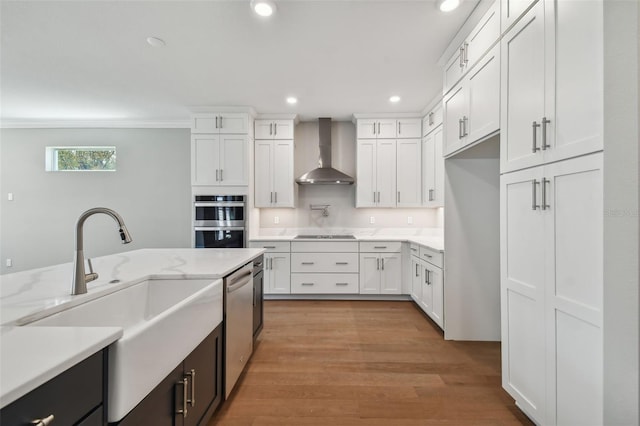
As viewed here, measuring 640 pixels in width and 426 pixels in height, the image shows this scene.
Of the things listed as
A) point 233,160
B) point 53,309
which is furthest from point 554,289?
point 233,160

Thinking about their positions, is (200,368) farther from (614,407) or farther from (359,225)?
(359,225)

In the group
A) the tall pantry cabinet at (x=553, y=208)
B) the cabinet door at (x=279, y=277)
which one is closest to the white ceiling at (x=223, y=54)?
the tall pantry cabinet at (x=553, y=208)

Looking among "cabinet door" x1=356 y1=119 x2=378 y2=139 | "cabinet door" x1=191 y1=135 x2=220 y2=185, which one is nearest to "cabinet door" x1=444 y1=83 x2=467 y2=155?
"cabinet door" x1=356 y1=119 x2=378 y2=139

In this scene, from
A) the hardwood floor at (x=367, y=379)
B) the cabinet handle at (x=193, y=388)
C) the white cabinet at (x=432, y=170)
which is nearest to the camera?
the cabinet handle at (x=193, y=388)

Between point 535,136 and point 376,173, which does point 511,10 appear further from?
point 376,173

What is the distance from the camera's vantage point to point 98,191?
4.54 m

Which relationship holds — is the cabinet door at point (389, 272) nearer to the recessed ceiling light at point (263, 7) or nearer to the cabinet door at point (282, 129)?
the cabinet door at point (282, 129)

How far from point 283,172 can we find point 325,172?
63cm

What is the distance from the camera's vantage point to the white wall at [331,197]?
4.42 meters

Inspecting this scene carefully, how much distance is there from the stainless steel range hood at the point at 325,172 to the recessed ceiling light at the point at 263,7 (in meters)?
2.25

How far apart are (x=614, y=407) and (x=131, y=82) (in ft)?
14.7

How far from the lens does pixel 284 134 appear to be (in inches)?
160

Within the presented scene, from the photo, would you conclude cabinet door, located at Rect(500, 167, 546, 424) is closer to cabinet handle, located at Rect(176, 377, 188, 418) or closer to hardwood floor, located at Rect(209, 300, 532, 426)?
hardwood floor, located at Rect(209, 300, 532, 426)

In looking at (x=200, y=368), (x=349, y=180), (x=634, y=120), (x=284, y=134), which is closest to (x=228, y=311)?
(x=200, y=368)
